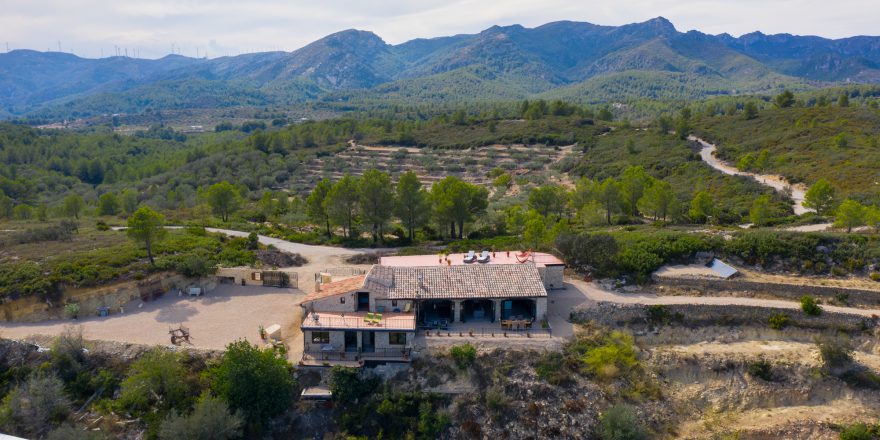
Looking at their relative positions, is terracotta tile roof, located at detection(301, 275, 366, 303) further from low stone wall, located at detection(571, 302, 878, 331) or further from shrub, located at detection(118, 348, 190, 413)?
low stone wall, located at detection(571, 302, 878, 331)

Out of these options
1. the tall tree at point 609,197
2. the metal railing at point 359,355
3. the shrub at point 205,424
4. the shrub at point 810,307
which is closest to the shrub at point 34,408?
the shrub at point 205,424

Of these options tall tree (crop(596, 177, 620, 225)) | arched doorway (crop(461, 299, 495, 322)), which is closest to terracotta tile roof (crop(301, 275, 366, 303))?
arched doorway (crop(461, 299, 495, 322))

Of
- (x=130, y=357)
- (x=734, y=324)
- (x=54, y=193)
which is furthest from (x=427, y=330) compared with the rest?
(x=54, y=193)

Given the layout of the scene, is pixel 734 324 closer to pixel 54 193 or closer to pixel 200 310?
pixel 200 310

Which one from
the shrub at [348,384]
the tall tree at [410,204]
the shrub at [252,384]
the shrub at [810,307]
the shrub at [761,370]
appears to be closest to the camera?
the shrub at [252,384]

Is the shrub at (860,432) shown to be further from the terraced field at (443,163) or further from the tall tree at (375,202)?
the terraced field at (443,163)

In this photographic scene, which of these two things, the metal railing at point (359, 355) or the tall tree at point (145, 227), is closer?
the metal railing at point (359, 355)
